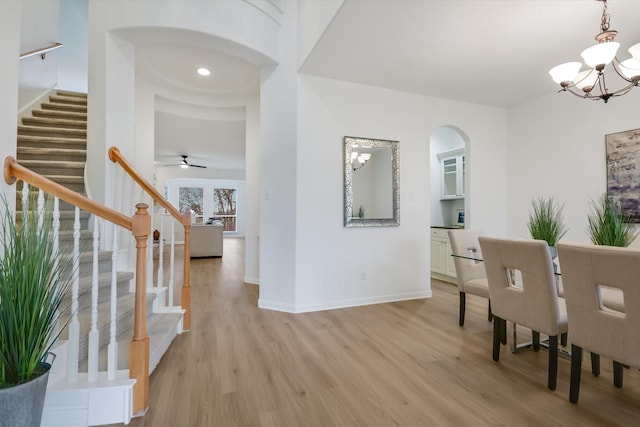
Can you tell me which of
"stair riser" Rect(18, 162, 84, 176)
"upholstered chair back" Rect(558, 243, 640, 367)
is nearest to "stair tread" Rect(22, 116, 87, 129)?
"stair riser" Rect(18, 162, 84, 176)

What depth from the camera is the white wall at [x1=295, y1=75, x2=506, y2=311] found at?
316cm

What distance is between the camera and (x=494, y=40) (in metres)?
2.48

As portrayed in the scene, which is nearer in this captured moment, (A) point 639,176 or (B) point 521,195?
(A) point 639,176

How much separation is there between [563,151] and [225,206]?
10843 mm

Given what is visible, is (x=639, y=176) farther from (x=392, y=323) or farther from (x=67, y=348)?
(x=67, y=348)

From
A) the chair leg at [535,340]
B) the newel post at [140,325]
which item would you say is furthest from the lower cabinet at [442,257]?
the newel post at [140,325]

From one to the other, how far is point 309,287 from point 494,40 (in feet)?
9.43

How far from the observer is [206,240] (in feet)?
22.1

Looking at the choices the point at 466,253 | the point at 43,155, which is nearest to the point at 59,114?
the point at 43,155

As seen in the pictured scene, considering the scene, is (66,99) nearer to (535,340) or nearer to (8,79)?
(8,79)

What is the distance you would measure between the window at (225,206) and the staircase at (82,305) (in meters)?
7.47

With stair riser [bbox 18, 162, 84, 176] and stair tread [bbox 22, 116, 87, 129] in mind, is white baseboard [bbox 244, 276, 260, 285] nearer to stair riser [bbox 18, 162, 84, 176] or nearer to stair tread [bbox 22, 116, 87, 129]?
stair riser [bbox 18, 162, 84, 176]

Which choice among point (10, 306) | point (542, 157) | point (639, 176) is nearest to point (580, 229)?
point (639, 176)

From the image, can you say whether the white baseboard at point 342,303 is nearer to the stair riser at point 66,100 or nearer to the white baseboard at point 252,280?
the white baseboard at point 252,280
